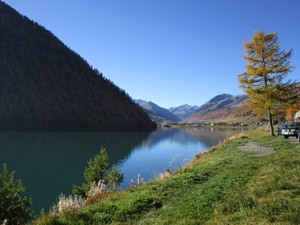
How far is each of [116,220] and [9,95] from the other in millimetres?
133413

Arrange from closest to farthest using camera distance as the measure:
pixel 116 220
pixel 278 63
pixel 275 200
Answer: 1. pixel 275 200
2. pixel 116 220
3. pixel 278 63

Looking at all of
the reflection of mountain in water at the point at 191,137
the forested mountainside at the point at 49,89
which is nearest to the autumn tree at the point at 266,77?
the reflection of mountain in water at the point at 191,137

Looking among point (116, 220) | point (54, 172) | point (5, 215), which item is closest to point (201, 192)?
point (116, 220)

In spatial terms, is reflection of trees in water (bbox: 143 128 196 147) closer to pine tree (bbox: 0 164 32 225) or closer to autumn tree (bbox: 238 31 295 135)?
autumn tree (bbox: 238 31 295 135)

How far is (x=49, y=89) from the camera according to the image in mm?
134500

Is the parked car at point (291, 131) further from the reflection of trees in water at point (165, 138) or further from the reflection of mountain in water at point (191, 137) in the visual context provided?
the reflection of trees in water at point (165, 138)

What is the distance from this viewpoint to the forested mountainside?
11325 centimetres

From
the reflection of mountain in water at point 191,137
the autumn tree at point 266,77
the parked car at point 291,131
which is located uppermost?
the autumn tree at point 266,77

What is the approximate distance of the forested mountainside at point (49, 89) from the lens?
113 metres

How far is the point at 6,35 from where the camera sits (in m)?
148

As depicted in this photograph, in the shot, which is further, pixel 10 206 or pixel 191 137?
pixel 191 137

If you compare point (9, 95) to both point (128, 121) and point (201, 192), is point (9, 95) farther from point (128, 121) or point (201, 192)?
point (201, 192)

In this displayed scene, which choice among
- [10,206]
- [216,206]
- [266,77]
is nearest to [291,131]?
[266,77]

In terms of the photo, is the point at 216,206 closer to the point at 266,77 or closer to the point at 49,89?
the point at 266,77
